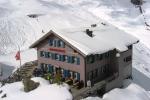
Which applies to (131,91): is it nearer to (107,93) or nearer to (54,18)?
(107,93)

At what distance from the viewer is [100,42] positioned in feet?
146

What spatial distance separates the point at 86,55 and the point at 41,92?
20.5ft

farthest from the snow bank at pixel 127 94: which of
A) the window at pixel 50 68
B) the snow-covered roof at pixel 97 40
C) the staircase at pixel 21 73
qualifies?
the staircase at pixel 21 73

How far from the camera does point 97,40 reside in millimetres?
44750

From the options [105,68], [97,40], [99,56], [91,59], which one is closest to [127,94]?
[105,68]

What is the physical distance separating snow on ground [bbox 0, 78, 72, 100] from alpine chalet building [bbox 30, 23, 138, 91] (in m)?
3.21

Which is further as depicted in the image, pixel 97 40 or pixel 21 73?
pixel 21 73

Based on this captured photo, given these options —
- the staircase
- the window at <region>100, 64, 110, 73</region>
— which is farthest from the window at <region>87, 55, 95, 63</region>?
the staircase

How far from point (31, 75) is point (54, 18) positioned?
38870 mm

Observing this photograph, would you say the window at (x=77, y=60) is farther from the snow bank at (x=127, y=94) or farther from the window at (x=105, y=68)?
the snow bank at (x=127, y=94)

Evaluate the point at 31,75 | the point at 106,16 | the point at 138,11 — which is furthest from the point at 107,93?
the point at 138,11

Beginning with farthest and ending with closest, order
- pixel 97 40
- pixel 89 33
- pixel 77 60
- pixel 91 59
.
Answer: pixel 89 33
pixel 97 40
pixel 91 59
pixel 77 60

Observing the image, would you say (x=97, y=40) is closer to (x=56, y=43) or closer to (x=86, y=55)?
(x=56, y=43)

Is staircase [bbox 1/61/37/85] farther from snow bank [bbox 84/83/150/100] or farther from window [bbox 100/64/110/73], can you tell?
snow bank [bbox 84/83/150/100]
